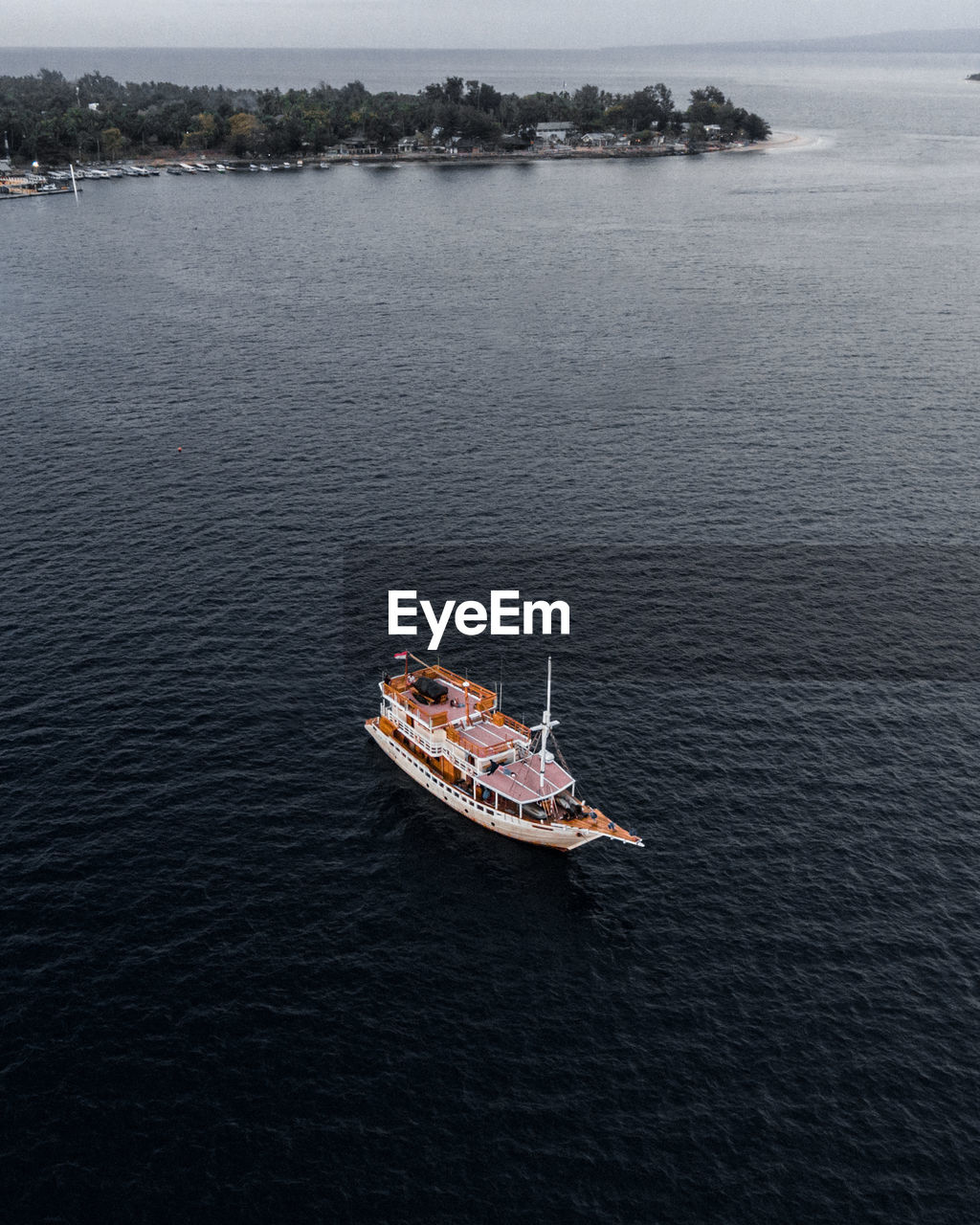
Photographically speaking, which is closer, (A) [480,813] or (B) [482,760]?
(A) [480,813]

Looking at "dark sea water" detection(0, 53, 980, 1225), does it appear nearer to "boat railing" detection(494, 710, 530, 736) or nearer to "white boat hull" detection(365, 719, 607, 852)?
"white boat hull" detection(365, 719, 607, 852)

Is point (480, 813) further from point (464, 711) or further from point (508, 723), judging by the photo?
point (464, 711)

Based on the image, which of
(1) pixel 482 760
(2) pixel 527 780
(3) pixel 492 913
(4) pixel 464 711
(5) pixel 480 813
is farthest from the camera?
(4) pixel 464 711

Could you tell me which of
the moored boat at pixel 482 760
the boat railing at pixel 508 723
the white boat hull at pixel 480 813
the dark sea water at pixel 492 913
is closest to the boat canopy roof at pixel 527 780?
the moored boat at pixel 482 760

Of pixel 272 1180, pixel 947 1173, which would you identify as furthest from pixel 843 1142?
pixel 272 1180

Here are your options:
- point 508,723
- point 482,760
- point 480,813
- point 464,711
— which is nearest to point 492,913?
point 480,813

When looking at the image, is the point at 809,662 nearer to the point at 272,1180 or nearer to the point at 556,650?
the point at 556,650

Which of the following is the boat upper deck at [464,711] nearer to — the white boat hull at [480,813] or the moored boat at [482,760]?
the moored boat at [482,760]
